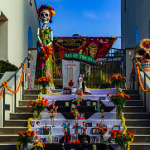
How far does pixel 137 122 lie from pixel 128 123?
0.24m

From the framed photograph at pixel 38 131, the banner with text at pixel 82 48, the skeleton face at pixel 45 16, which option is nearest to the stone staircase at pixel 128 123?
the framed photograph at pixel 38 131

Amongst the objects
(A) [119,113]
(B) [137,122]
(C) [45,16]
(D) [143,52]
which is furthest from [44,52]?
(B) [137,122]

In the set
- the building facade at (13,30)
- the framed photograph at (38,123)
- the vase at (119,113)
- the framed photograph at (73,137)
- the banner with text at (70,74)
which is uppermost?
the building facade at (13,30)

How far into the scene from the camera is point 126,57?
12492 millimetres

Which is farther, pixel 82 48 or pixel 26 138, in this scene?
pixel 82 48

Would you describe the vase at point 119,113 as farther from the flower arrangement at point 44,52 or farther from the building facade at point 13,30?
the building facade at point 13,30

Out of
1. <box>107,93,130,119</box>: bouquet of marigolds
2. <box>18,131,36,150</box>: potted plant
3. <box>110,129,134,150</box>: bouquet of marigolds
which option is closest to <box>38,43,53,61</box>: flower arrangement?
<box>107,93,130,119</box>: bouquet of marigolds

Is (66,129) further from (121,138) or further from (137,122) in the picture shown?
(137,122)

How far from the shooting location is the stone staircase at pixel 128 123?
7.50m

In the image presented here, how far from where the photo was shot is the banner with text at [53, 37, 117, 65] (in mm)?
12414

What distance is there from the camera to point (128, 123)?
8211 mm

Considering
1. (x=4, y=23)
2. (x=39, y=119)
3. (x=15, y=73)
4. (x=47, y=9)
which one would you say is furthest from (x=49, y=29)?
(x=39, y=119)

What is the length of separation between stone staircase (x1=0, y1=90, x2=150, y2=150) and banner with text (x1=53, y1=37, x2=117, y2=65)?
10.7 ft

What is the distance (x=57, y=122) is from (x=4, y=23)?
16.7 feet
